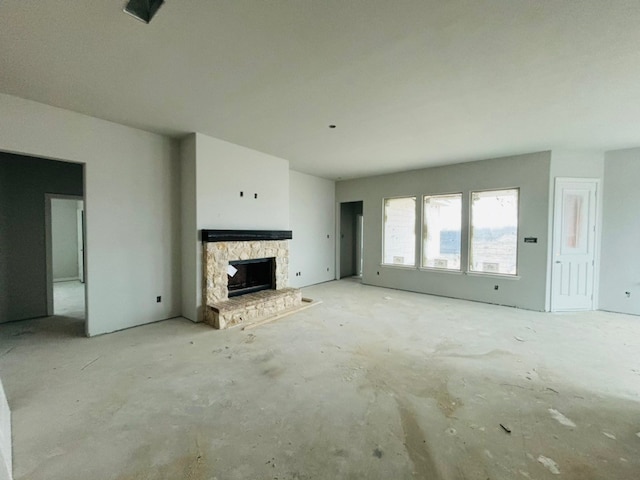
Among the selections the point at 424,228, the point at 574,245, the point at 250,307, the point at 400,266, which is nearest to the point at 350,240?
the point at 400,266

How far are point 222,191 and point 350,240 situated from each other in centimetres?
506

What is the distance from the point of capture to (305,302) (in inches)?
213

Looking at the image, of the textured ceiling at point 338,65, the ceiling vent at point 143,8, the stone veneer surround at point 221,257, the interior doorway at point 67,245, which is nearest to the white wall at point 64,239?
the interior doorway at point 67,245

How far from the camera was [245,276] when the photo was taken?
5039 mm

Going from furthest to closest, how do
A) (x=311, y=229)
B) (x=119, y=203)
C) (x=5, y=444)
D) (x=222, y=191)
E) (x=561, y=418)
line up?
1. (x=311, y=229)
2. (x=222, y=191)
3. (x=119, y=203)
4. (x=561, y=418)
5. (x=5, y=444)

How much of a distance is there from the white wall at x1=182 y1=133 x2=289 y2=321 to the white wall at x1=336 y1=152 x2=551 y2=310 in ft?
9.76

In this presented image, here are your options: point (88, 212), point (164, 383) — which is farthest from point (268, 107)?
point (164, 383)

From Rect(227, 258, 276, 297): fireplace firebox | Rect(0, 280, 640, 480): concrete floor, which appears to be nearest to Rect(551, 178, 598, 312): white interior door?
Rect(0, 280, 640, 480): concrete floor

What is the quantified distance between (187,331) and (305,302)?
2220mm

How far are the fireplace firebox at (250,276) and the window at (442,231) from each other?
3.59m

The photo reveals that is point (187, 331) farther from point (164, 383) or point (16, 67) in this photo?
point (16, 67)

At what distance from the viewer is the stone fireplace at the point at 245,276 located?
4.17 m

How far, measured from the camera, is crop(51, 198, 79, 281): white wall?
25.3ft

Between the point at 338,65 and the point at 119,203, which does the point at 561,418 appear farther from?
the point at 119,203
